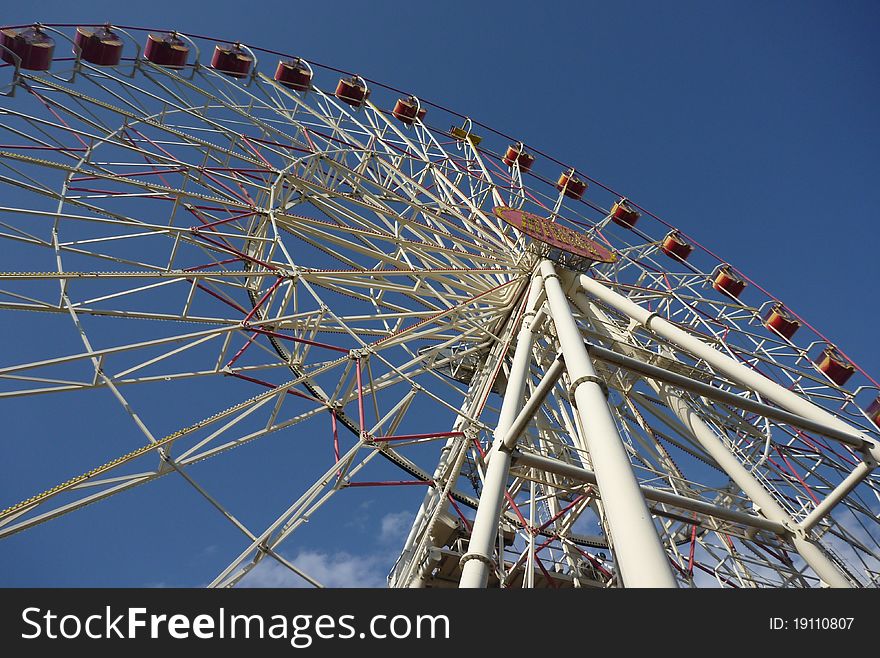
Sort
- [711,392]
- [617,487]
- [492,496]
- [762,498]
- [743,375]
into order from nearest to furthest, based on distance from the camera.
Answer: [617,487] < [492,496] < [711,392] < [762,498] < [743,375]

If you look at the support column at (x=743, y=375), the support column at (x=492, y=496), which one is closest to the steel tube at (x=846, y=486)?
the support column at (x=743, y=375)

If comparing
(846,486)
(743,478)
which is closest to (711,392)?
(846,486)

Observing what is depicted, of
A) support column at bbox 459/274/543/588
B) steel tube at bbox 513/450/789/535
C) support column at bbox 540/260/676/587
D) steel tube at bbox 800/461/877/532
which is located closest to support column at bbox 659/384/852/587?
steel tube at bbox 513/450/789/535

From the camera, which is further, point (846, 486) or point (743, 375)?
point (743, 375)

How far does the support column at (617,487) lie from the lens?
390 centimetres

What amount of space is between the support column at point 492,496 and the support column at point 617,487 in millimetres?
962

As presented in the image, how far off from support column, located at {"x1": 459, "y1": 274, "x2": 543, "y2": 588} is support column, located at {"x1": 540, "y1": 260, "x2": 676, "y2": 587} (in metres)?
0.96

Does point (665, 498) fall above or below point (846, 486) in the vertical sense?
below

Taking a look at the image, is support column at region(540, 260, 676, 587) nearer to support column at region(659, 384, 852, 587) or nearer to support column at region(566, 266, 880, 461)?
Result: support column at region(566, 266, 880, 461)

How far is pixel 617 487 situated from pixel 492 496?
1470 mm

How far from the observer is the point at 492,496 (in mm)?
5723

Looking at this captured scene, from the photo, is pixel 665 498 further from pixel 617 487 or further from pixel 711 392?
pixel 617 487
